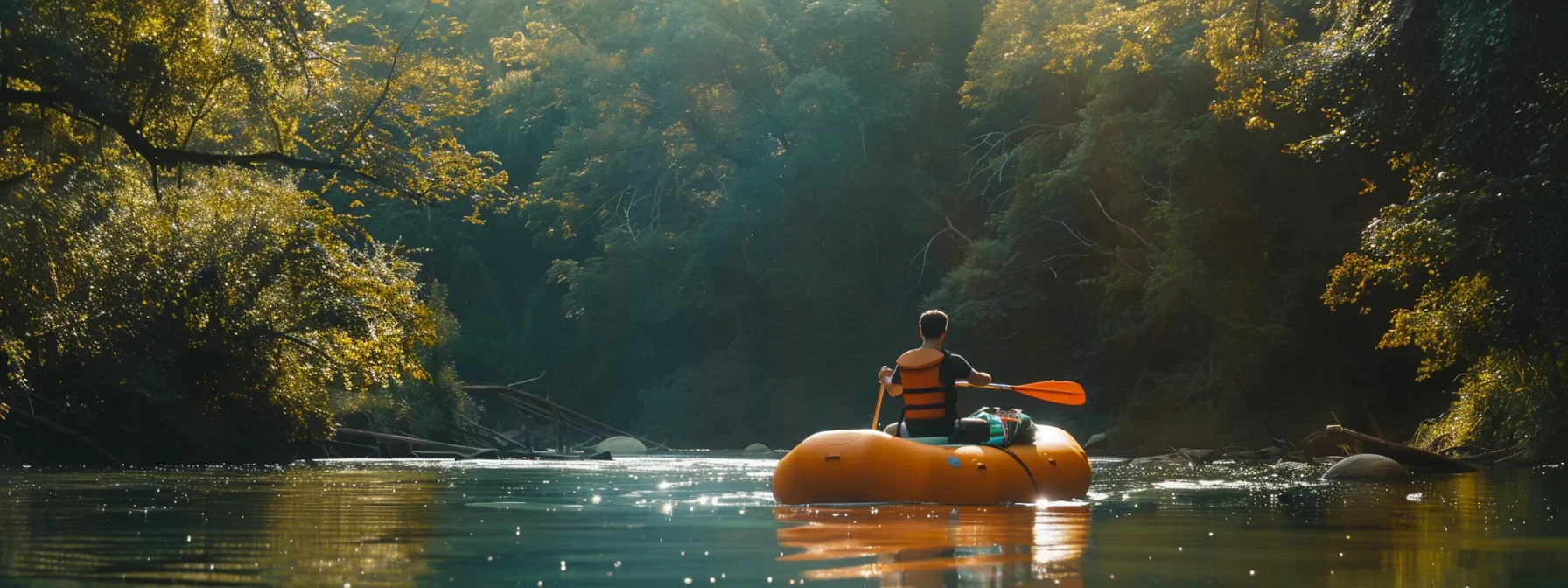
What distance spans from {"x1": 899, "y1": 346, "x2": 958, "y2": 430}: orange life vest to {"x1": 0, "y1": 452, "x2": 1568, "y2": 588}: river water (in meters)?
0.89

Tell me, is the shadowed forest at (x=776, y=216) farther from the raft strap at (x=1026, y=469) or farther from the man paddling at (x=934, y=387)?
the man paddling at (x=934, y=387)

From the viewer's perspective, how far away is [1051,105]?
2883cm

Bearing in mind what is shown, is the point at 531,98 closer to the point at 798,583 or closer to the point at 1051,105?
the point at 1051,105

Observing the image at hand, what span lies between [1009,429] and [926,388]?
23.3 inches

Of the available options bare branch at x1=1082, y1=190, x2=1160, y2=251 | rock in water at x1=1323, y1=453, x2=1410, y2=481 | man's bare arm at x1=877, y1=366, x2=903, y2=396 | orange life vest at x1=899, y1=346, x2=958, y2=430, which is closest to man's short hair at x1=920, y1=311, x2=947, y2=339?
orange life vest at x1=899, y1=346, x2=958, y2=430

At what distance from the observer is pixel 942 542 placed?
6062 mm

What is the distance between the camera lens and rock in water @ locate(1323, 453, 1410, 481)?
13352 millimetres

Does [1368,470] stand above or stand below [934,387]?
below

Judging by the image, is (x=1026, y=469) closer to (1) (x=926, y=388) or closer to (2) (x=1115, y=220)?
(1) (x=926, y=388)

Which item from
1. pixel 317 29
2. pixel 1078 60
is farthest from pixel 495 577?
pixel 1078 60

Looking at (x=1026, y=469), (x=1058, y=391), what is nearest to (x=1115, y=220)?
(x=1058, y=391)

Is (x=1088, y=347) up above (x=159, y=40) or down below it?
below

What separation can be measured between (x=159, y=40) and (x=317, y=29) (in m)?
1.22

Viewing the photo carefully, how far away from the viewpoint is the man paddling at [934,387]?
32.3 ft
